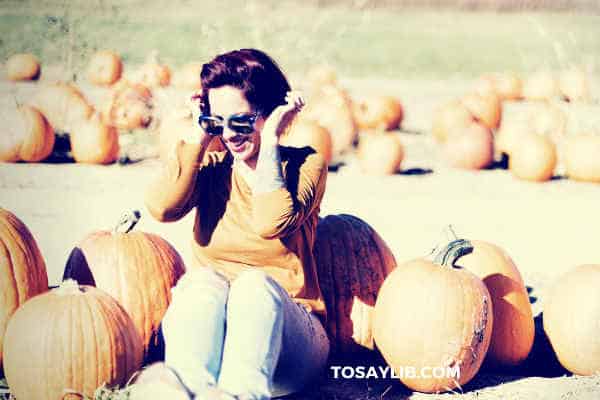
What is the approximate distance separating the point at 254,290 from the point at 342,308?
1029 mm

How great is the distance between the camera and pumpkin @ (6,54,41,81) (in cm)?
1131

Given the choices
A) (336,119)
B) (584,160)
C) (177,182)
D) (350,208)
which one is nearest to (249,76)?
(177,182)

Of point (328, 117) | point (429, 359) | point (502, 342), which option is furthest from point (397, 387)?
point (328, 117)

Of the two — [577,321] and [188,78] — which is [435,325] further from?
[188,78]

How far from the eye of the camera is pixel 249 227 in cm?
333

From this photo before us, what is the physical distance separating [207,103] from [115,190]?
4154mm

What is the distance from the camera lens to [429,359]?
3.44 metres

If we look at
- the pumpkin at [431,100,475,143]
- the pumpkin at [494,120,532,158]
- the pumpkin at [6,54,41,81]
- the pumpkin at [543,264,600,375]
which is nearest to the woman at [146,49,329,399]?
the pumpkin at [543,264,600,375]

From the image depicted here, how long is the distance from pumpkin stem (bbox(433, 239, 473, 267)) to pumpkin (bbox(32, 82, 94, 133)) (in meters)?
6.70

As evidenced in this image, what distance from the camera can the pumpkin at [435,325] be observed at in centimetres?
343

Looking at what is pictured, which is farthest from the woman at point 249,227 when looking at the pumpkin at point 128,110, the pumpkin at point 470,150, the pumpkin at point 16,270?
the pumpkin at point 128,110

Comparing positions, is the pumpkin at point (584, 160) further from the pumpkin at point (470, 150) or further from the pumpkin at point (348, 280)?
the pumpkin at point (348, 280)

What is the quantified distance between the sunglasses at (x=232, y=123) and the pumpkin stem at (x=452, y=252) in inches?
41.1

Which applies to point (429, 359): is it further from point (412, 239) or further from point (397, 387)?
point (412, 239)
